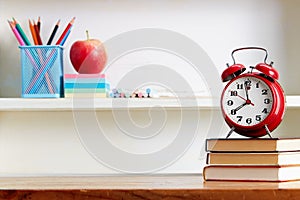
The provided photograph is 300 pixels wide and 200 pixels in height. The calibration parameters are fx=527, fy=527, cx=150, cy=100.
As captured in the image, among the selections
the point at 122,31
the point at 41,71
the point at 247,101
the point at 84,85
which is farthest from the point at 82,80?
the point at 247,101

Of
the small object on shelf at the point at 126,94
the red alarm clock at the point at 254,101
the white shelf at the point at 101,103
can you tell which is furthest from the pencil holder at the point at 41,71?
the red alarm clock at the point at 254,101

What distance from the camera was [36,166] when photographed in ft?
5.17

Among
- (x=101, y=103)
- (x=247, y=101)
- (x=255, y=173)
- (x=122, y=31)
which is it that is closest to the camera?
(x=255, y=173)

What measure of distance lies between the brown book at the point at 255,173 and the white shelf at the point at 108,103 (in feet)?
1.39

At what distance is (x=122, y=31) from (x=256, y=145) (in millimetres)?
682

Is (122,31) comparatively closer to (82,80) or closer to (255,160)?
(82,80)

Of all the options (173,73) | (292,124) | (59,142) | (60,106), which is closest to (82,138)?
(59,142)

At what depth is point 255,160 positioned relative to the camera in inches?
40.2

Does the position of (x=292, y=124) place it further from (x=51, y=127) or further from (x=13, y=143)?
(x=13, y=143)

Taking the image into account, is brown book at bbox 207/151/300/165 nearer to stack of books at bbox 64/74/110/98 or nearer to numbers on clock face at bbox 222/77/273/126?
numbers on clock face at bbox 222/77/273/126

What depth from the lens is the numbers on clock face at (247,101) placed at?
3.58 ft

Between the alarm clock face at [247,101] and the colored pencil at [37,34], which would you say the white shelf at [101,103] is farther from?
the alarm clock face at [247,101]

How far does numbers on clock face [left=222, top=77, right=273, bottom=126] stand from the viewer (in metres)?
1.09

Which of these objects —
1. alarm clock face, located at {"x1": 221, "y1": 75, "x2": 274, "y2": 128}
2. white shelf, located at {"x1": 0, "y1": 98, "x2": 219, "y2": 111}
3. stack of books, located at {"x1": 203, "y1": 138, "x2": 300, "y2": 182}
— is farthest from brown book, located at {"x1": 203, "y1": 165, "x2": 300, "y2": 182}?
white shelf, located at {"x1": 0, "y1": 98, "x2": 219, "y2": 111}
